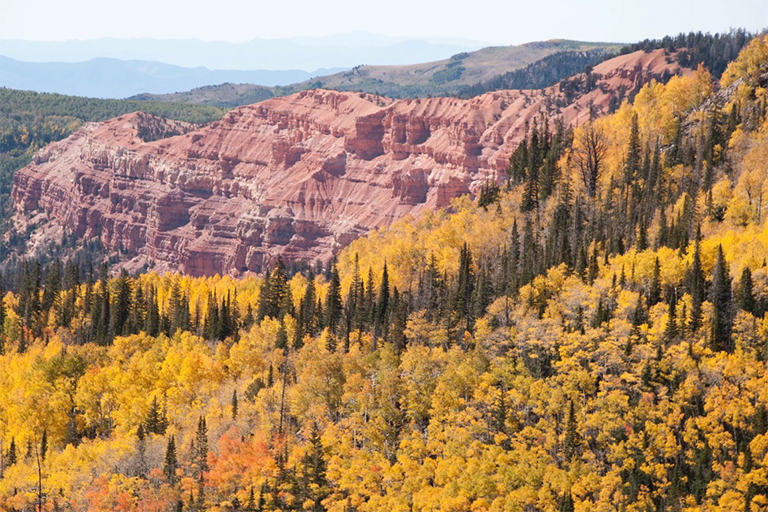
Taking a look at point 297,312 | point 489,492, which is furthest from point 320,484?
point 297,312

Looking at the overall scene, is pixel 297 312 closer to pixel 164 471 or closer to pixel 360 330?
pixel 360 330

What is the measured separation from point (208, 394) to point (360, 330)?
809 inches

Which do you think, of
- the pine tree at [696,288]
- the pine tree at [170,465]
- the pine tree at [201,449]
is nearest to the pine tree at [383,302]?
the pine tree at [201,449]

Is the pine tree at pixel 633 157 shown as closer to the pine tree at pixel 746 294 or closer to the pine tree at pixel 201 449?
the pine tree at pixel 746 294

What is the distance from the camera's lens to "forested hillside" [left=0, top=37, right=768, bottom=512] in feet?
291

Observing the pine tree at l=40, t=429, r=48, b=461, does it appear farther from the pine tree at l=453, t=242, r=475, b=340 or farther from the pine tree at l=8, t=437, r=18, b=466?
the pine tree at l=453, t=242, r=475, b=340

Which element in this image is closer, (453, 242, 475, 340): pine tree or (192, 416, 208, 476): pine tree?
(192, 416, 208, 476): pine tree

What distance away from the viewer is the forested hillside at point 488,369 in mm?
88750

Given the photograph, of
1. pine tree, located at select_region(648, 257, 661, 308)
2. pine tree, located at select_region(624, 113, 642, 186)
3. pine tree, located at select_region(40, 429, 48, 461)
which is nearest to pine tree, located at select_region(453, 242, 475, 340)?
pine tree, located at select_region(648, 257, 661, 308)

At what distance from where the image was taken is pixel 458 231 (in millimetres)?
159750

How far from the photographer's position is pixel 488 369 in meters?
106

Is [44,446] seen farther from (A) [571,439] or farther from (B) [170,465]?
(A) [571,439]

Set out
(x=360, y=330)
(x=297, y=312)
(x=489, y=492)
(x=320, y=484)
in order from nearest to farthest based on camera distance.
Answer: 1. (x=489, y=492)
2. (x=320, y=484)
3. (x=360, y=330)
4. (x=297, y=312)

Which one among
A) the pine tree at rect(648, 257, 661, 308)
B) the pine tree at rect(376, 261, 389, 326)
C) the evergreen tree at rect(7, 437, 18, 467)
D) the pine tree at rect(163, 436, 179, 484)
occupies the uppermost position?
the pine tree at rect(648, 257, 661, 308)
